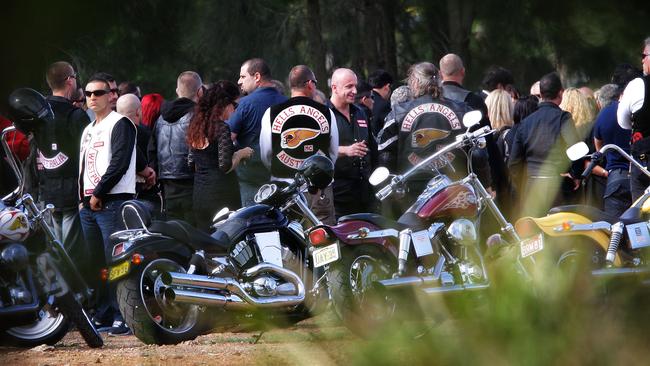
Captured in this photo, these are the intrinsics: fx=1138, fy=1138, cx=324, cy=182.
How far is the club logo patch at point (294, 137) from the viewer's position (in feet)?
25.0

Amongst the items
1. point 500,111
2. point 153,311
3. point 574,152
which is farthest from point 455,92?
point 574,152

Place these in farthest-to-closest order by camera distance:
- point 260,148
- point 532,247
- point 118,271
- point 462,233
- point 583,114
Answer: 1. point 583,114
2. point 260,148
3. point 462,233
4. point 118,271
5. point 532,247

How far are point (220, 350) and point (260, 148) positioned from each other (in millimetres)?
2136

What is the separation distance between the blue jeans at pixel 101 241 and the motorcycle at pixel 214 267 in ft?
3.67

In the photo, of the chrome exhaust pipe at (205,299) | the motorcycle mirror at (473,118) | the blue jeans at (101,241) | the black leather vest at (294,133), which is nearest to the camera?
the chrome exhaust pipe at (205,299)

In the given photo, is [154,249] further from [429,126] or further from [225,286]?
[429,126]

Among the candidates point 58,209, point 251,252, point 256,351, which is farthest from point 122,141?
point 256,351

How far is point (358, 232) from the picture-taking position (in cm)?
677

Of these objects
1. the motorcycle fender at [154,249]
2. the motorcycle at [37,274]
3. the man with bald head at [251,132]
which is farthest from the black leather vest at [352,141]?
the motorcycle at [37,274]

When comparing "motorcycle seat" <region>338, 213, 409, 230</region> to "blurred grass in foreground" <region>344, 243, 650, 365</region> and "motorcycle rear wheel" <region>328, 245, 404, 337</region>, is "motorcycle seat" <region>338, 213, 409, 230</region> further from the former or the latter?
"blurred grass in foreground" <region>344, 243, 650, 365</region>

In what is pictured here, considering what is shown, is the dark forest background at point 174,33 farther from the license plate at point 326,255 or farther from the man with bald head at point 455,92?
the man with bald head at point 455,92

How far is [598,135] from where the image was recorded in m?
9.35

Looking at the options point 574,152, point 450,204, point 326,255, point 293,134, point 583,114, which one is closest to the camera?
point 574,152

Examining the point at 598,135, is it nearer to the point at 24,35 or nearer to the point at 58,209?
the point at 58,209
